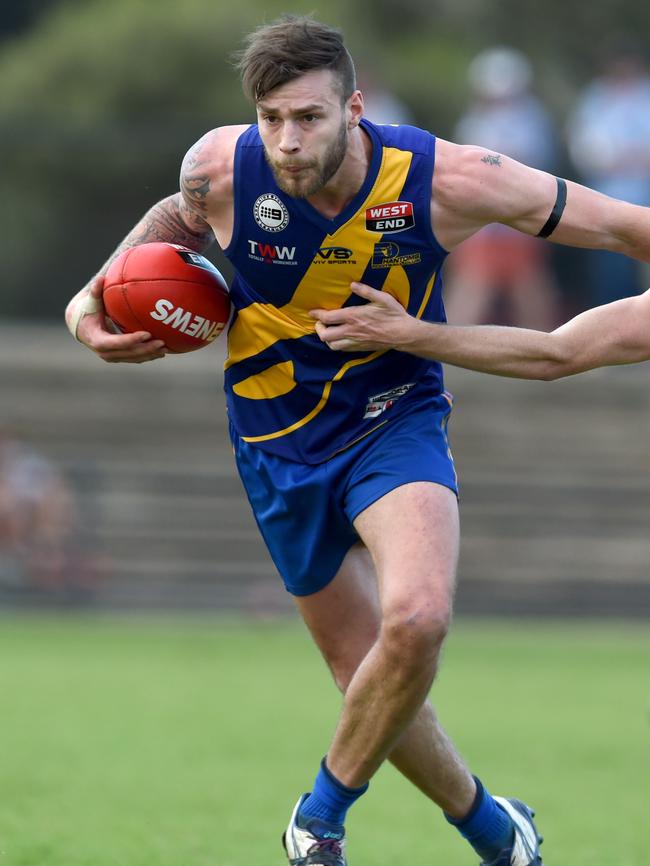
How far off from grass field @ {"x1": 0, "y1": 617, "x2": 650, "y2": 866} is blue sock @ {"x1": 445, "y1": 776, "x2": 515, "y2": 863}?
13.5 inches

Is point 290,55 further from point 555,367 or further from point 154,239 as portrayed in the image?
point 555,367

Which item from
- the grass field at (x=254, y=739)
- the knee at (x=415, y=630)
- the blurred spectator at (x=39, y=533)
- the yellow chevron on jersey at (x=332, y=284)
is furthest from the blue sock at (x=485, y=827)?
the blurred spectator at (x=39, y=533)

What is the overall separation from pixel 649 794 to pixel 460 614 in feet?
27.7

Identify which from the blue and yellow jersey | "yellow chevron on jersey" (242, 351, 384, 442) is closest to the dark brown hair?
the blue and yellow jersey

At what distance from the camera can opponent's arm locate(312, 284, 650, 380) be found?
5.62 meters

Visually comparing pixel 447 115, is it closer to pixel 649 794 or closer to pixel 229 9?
pixel 229 9

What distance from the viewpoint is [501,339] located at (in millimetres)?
5723

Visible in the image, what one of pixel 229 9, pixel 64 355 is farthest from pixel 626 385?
pixel 229 9

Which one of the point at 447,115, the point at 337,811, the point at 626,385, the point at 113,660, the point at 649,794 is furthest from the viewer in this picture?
the point at 447,115

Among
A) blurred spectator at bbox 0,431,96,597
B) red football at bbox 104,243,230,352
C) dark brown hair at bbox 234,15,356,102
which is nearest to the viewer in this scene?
dark brown hair at bbox 234,15,356,102

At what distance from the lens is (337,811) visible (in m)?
5.57

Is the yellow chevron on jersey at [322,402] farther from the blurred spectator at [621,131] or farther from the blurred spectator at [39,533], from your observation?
the blurred spectator at [39,533]

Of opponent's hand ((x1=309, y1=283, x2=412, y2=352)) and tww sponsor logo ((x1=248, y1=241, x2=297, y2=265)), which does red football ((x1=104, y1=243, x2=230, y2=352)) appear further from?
opponent's hand ((x1=309, y1=283, x2=412, y2=352))

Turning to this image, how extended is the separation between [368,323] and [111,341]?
91cm
